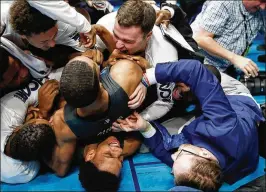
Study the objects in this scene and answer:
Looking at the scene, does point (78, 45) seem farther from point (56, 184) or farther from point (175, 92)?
point (56, 184)

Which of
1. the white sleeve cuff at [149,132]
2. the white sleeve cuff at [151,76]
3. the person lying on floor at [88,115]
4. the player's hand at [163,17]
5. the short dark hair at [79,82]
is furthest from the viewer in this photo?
the player's hand at [163,17]

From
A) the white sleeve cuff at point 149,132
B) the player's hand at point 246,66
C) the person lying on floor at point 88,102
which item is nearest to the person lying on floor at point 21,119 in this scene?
the person lying on floor at point 88,102

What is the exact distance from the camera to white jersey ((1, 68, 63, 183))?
1.75 meters

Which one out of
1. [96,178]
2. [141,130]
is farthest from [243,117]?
[96,178]

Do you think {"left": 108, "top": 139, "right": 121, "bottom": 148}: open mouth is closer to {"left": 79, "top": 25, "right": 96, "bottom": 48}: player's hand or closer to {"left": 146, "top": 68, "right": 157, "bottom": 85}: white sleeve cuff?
{"left": 146, "top": 68, "right": 157, "bottom": 85}: white sleeve cuff

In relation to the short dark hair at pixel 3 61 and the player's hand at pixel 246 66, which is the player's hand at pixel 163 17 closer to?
the player's hand at pixel 246 66

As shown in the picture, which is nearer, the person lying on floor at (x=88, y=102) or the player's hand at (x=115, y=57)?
the person lying on floor at (x=88, y=102)

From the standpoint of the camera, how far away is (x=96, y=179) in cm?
167

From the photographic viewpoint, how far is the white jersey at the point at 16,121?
175 centimetres

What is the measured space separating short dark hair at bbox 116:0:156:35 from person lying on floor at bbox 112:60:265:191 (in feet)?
0.80

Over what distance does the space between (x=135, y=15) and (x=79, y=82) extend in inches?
23.2

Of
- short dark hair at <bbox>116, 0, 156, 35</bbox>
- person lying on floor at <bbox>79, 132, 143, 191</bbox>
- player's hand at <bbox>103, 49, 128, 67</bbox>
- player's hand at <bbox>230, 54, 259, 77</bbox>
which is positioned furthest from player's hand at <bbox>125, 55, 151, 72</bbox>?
player's hand at <bbox>230, 54, 259, 77</bbox>

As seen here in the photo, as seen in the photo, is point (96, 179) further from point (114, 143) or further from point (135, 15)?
point (135, 15)

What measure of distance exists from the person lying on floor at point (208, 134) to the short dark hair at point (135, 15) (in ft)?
0.80
